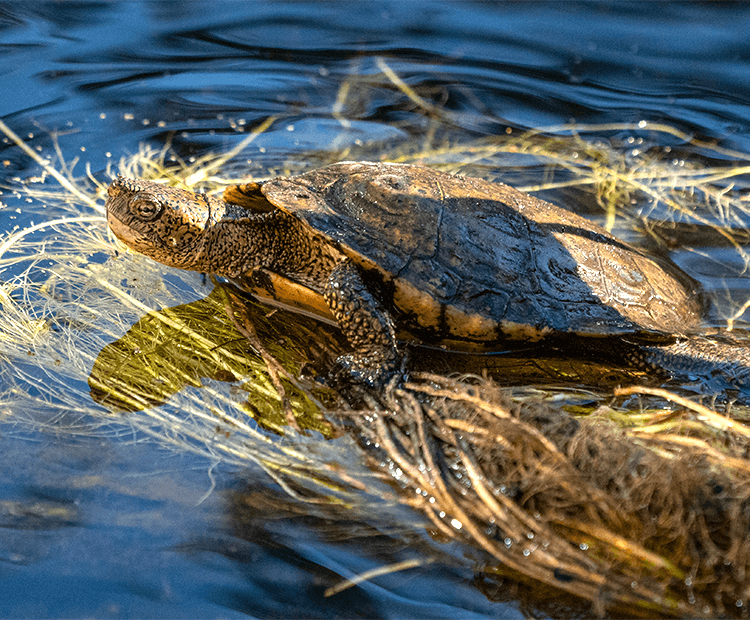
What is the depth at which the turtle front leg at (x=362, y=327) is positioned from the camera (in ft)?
9.25

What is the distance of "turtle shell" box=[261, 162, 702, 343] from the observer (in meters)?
2.90

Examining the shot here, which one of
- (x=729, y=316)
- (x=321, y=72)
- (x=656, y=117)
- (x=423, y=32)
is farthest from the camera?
(x=423, y=32)

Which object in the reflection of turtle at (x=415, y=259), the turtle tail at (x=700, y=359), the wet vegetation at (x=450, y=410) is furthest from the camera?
the turtle tail at (x=700, y=359)

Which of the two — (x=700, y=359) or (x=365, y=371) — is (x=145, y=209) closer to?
(x=365, y=371)

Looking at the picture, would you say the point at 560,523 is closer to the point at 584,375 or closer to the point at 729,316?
the point at 584,375

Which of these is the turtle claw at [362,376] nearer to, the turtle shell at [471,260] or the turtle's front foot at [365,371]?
the turtle's front foot at [365,371]

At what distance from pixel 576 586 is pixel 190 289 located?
8.54 feet

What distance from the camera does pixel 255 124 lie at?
16.5 feet

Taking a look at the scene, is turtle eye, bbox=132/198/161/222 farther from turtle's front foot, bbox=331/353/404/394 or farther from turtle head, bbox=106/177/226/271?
turtle's front foot, bbox=331/353/404/394

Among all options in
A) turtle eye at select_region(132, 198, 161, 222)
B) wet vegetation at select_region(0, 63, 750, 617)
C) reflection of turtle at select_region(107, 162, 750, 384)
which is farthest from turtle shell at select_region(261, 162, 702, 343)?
turtle eye at select_region(132, 198, 161, 222)

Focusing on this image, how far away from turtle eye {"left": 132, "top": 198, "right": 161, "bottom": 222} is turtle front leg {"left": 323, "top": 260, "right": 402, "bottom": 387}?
103 cm

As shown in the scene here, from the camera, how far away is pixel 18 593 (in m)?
2.04

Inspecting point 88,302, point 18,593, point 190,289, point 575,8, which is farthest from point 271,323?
point 575,8

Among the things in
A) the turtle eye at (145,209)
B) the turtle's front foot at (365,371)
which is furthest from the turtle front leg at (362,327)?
the turtle eye at (145,209)
